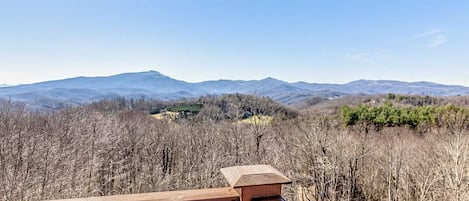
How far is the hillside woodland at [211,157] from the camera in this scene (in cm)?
1002

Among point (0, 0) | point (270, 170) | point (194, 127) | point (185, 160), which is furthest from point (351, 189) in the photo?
point (0, 0)

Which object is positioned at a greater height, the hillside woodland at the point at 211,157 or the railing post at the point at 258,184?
the railing post at the point at 258,184

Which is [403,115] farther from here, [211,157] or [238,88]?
[238,88]

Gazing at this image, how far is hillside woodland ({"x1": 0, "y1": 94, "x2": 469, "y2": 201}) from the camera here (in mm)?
10016

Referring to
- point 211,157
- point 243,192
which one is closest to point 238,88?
point 211,157

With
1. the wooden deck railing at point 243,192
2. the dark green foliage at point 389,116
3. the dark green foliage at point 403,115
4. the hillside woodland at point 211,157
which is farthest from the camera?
the dark green foliage at point 389,116

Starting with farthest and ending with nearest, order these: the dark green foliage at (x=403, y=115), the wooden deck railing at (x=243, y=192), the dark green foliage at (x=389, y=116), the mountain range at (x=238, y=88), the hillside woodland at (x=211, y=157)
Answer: the mountain range at (x=238, y=88) → the dark green foliage at (x=389, y=116) → the dark green foliage at (x=403, y=115) → the hillside woodland at (x=211, y=157) → the wooden deck railing at (x=243, y=192)

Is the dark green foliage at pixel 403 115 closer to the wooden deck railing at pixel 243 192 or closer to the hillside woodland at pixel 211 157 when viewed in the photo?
the hillside woodland at pixel 211 157

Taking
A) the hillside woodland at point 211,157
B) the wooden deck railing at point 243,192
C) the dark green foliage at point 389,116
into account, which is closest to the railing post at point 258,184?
the wooden deck railing at point 243,192

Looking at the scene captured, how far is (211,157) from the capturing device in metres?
15.5

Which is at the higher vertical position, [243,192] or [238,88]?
[243,192]

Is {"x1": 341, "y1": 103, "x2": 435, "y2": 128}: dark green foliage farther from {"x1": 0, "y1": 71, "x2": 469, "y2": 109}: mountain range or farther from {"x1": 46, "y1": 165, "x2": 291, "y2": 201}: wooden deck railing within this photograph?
{"x1": 0, "y1": 71, "x2": 469, "y2": 109}: mountain range

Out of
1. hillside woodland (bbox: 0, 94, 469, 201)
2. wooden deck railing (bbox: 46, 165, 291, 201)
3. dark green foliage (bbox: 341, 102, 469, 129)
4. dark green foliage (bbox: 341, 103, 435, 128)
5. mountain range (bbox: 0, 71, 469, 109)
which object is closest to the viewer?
wooden deck railing (bbox: 46, 165, 291, 201)

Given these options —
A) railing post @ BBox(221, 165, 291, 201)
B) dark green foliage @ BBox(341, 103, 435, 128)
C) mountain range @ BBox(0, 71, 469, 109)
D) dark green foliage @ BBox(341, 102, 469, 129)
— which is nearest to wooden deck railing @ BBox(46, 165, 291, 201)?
railing post @ BBox(221, 165, 291, 201)
